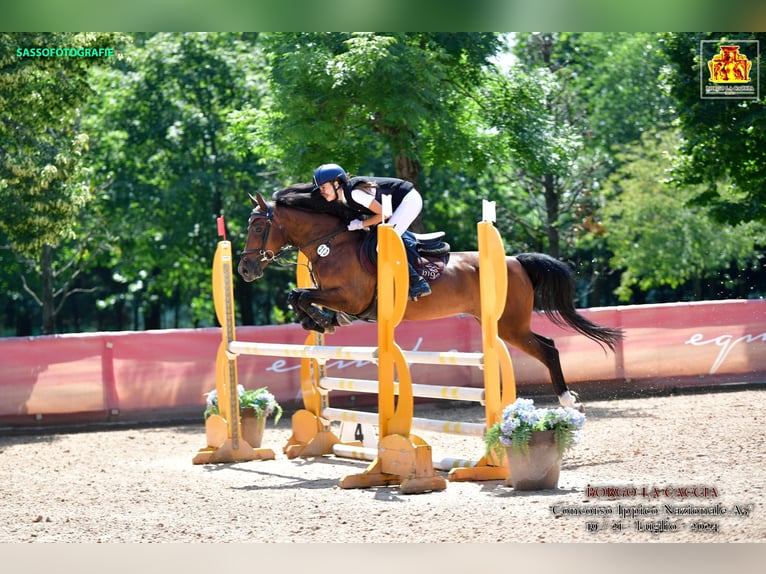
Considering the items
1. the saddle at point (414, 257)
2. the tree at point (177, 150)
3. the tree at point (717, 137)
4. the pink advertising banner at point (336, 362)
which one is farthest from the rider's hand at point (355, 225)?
the tree at point (177, 150)

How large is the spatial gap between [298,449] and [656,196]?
11.8 m

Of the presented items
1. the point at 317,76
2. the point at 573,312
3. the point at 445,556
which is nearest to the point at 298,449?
the point at 573,312

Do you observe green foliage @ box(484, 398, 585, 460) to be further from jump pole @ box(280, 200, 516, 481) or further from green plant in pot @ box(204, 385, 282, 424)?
green plant in pot @ box(204, 385, 282, 424)

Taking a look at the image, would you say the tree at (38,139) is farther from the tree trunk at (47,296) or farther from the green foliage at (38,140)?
the tree trunk at (47,296)

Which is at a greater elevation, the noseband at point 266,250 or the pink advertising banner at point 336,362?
the noseband at point 266,250

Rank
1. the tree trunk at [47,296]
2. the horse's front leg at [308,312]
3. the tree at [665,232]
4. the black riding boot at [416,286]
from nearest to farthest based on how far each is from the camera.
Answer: the horse's front leg at [308,312]
the black riding boot at [416,286]
the tree trunk at [47,296]
the tree at [665,232]

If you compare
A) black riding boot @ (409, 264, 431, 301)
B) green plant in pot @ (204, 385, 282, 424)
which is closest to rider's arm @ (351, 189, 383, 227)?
black riding boot @ (409, 264, 431, 301)

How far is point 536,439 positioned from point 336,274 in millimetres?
2067

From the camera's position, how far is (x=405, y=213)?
23.3ft

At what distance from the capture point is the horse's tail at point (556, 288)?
8016 mm

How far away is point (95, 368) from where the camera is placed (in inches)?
445

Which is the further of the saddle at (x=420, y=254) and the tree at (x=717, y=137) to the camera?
the tree at (x=717, y=137)

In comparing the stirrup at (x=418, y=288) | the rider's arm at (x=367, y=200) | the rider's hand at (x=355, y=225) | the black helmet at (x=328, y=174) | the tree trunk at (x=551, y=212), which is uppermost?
the tree trunk at (x=551, y=212)

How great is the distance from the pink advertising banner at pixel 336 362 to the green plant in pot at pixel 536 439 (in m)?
5.63
